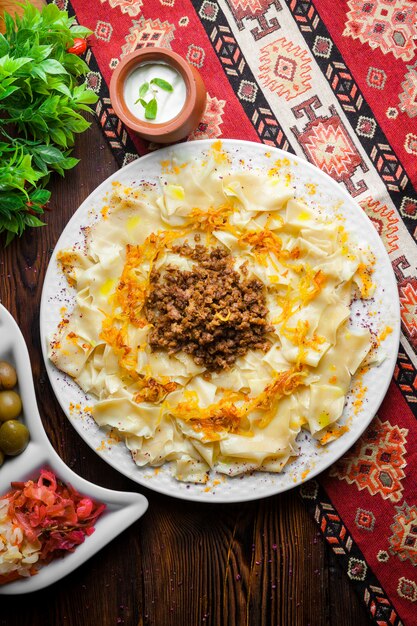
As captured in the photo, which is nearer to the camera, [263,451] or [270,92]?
[263,451]

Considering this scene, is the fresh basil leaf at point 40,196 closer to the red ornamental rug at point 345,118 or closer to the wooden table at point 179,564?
the wooden table at point 179,564

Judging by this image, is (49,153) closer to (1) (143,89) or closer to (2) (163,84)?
(1) (143,89)

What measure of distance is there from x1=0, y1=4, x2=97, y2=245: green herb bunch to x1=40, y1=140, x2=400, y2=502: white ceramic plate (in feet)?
1.06

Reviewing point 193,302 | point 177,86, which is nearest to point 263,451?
point 193,302

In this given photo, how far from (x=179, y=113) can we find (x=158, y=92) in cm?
18

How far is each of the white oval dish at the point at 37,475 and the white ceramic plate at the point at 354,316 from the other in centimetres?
14

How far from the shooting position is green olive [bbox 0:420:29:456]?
3217mm

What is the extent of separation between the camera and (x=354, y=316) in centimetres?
316

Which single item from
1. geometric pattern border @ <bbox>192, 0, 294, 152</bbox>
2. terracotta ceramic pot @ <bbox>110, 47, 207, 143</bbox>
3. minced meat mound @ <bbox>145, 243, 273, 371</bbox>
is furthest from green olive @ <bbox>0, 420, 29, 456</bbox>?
geometric pattern border @ <bbox>192, 0, 294, 152</bbox>

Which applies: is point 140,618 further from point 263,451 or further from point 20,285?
point 20,285

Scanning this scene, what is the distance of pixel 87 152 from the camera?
11.5 ft

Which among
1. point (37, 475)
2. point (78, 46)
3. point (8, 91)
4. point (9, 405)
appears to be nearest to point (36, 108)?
point (8, 91)

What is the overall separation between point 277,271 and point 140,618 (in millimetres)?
2145

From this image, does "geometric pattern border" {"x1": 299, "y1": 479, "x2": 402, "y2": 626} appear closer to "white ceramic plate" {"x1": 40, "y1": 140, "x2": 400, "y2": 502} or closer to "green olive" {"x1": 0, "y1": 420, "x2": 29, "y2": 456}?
"white ceramic plate" {"x1": 40, "y1": 140, "x2": 400, "y2": 502}
